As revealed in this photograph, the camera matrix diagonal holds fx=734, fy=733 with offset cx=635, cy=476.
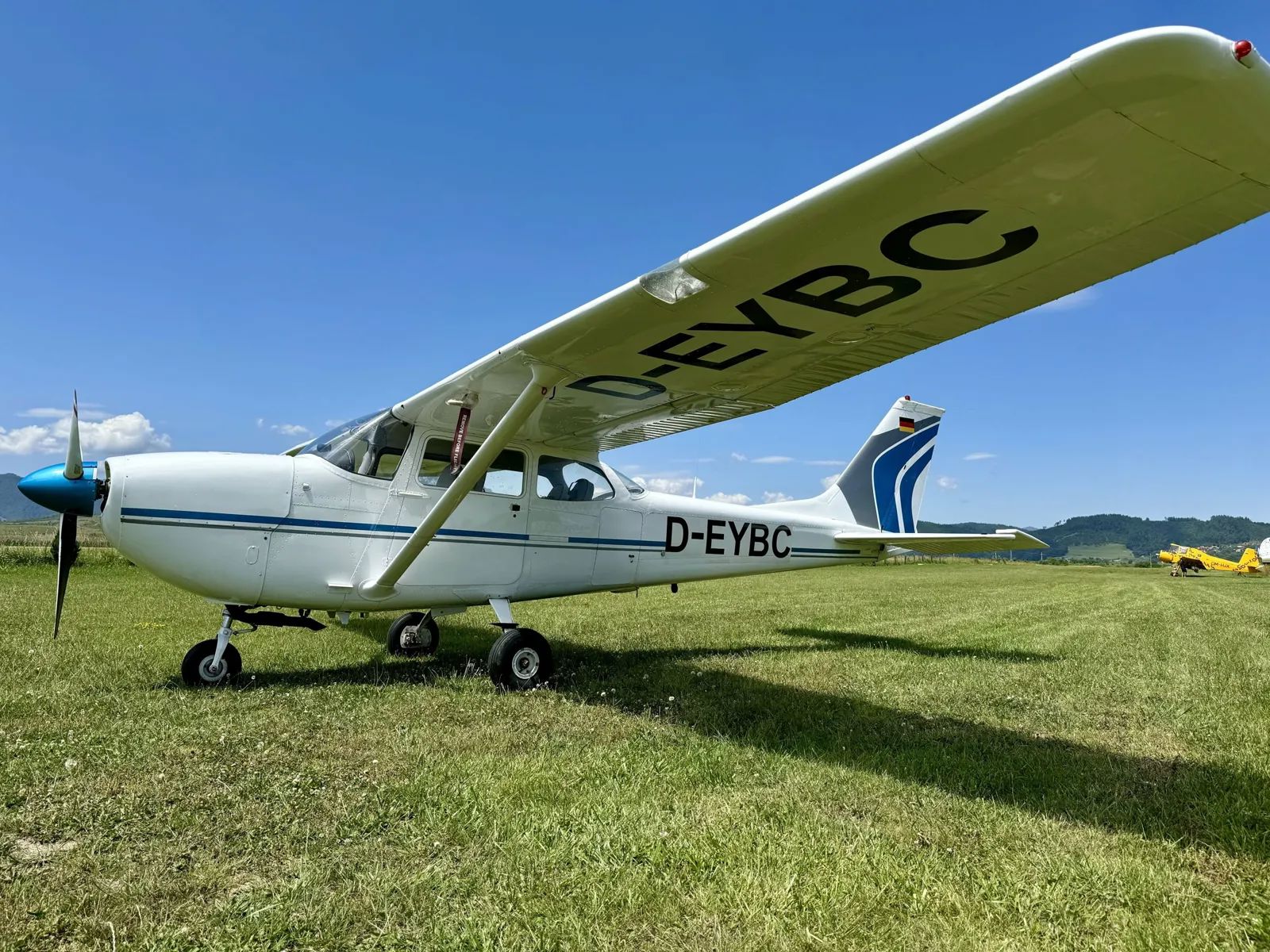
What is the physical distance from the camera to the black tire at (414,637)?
793 centimetres

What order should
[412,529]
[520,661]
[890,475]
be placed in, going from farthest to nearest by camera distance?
[890,475], [412,529], [520,661]

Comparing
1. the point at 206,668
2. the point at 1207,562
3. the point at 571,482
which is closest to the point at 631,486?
the point at 571,482

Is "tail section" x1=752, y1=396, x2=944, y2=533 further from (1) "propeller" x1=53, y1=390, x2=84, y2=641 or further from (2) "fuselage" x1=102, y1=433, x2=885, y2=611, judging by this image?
(1) "propeller" x1=53, y1=390, x2=84, y2=641

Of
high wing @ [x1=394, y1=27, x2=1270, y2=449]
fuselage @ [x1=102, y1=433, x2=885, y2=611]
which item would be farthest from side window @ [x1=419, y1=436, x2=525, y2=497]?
high wing @ [x1=394, y1=27, x2=1270, y2=449]

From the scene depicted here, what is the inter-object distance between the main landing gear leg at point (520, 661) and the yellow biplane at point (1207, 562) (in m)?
48.5

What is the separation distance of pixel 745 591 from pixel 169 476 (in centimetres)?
1452

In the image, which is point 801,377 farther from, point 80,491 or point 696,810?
point 80,491

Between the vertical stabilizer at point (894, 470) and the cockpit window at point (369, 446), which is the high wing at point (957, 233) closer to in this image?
the cockpit window at point (369, 446)

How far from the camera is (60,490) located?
5.42 meters

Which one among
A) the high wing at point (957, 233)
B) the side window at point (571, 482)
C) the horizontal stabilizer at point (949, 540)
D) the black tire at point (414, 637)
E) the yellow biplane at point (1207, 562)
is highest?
the high wing at point (957, 233)

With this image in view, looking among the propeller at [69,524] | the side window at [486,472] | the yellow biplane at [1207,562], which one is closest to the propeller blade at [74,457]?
the propeller at [69,524]

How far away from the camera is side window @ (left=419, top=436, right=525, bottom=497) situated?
7.02m

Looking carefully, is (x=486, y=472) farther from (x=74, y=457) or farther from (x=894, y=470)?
(x=894, y=470)

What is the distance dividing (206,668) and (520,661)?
2.55 m
